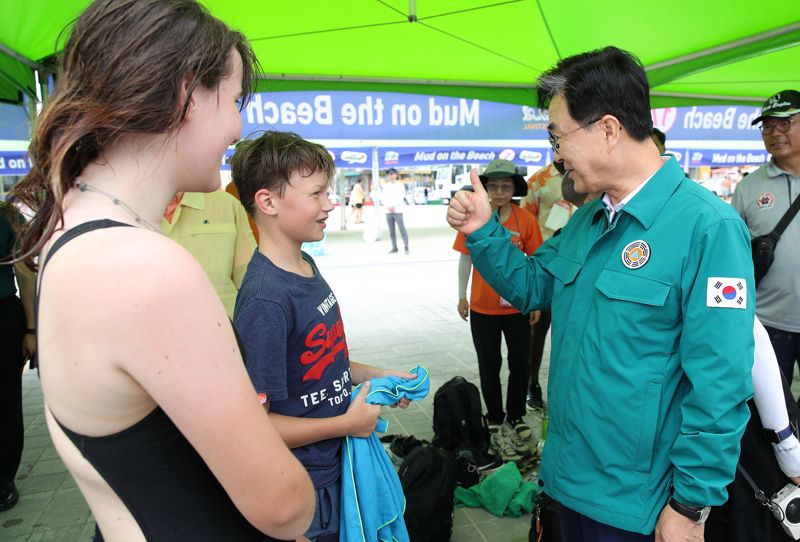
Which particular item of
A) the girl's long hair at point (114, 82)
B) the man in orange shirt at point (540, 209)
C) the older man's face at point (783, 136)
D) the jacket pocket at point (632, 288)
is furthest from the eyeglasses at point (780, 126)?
the girl's long hair at point (114, 82)

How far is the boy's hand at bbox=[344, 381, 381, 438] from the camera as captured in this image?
1462 millimetres

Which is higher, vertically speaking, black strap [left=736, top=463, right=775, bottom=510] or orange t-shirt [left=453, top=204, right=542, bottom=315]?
orange t-shirt [left=453, top=204, right=542, bottom=315]

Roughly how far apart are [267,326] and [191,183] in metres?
0.60

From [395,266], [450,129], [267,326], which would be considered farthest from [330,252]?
[267,326]

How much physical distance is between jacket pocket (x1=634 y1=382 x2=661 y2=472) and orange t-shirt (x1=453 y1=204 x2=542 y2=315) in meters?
2.21

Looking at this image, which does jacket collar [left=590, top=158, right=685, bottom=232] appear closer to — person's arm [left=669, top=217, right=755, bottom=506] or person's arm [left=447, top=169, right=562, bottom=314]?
person's arm [left=669, top=217, right=755, bottom=506]

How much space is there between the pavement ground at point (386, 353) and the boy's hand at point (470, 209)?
1.75 m

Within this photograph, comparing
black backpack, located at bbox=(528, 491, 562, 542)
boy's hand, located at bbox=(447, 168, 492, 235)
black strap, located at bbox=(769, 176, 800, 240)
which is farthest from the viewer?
black strap, located at bbox=(769, 176, 800, 240)

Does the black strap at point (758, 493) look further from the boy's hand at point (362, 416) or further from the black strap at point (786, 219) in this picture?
the black strap at point (786, 219)

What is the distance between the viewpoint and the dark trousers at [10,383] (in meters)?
2.97

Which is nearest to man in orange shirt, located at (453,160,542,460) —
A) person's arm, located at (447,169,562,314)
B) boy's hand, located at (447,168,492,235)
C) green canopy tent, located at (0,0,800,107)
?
green canopy tent, located at (0,0,800,107)

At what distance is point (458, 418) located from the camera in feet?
10.6

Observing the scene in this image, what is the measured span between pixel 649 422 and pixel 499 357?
7.87 ft

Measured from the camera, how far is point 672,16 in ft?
10.8
